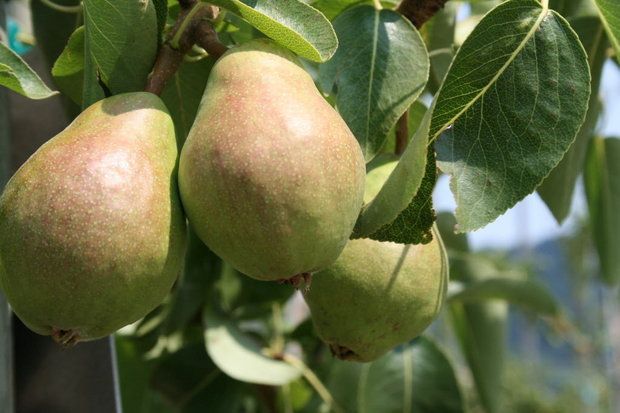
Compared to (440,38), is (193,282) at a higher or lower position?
lower

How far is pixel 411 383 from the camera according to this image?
1.15 m

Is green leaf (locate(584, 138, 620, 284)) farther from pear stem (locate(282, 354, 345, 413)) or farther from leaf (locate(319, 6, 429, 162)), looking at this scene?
leaf (locate(319, 6, 429, 162))

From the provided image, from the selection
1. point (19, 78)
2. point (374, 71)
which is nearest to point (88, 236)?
point (19, 78)

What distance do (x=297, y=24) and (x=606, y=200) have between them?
0.83 m

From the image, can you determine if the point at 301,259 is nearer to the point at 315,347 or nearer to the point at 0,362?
the point at 0,362

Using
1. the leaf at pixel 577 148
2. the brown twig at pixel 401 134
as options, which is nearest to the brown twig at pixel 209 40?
the brown twig at pixel 401 134

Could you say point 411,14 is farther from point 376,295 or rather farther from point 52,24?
point 52,24

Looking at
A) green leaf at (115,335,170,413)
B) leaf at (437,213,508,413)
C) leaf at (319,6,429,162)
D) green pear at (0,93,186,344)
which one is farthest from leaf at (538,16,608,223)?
green leaf at (115,335,170,413)

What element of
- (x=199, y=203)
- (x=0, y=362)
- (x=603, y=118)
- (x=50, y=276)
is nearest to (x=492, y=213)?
(x=199, y=203)

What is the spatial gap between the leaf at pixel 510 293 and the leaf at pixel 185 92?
26.5 inches

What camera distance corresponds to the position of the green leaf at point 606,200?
1332 millimetres

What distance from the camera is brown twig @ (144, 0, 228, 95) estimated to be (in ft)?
2.39

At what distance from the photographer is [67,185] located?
598mm

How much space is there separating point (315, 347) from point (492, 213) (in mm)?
774
